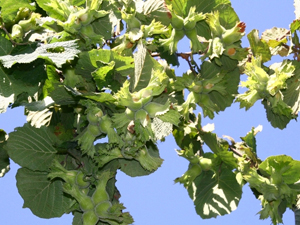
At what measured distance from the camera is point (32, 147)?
1885 mm

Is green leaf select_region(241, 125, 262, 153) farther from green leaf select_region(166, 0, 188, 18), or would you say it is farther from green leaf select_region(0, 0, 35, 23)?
green leaf select_region(0, 0, 35, 23)

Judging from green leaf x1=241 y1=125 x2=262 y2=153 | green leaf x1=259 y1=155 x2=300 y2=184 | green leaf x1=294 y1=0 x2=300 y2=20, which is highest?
green leaf x1=294 y1=0 x2=300 y2=20

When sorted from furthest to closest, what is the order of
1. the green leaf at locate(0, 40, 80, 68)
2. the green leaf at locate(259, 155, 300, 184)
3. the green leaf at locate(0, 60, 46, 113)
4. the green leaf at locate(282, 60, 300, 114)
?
the green leaf at locate(282, 60, 300, 114) → the green leaf at locate(259, 155, 300, 184) → the green leaf at locate(0, 60, 46, 113) → the green leaf at locate(0, 40, 80, 68)

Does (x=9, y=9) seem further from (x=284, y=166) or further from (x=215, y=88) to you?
(x=284, y=166)

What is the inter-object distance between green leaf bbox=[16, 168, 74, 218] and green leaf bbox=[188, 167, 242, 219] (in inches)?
20.6

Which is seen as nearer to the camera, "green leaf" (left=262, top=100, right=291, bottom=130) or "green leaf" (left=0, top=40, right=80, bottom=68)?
"green leaf" (left=0, top=40, right=80, bottom=68)

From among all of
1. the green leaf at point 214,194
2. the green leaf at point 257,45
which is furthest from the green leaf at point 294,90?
the green leaf at point 214,194

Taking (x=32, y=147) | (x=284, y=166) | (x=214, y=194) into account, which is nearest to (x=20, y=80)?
(x=32, y=147)

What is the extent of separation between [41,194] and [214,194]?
702 mm

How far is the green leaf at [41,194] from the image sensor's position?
1.89 metres

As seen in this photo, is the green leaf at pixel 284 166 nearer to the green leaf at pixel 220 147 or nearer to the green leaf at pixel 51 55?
the green leaf at pixel 220 147

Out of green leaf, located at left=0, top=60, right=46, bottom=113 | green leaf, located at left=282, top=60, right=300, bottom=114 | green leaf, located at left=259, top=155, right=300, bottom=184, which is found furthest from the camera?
green leaf, located at left=282, top=60, right=300, bottom=114

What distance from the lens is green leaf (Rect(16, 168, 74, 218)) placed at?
1895 millimetres

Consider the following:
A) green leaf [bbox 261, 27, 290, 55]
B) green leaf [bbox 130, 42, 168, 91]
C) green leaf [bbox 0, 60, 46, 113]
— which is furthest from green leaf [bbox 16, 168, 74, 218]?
green leaf [bbox 261, 27, 290, 55]
